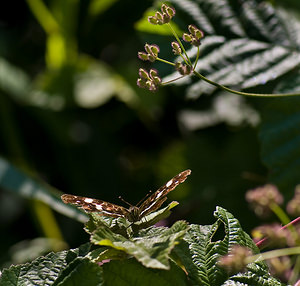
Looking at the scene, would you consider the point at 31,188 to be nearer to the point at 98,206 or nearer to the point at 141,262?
the point at 98,206

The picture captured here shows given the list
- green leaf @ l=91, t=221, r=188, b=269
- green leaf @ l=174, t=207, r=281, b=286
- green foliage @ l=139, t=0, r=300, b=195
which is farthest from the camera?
green foliage @ l=139, t=0, r=300, b=195

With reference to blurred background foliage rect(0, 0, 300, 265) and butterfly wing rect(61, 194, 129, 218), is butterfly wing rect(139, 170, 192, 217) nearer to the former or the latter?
butterfly wing rect(61, 194, 129, 218)

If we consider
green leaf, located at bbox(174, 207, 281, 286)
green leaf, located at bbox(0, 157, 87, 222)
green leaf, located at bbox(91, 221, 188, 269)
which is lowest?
green leaf, located at bbox(174, 207, 281, 286)

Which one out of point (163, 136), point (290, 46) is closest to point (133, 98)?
point (163, 136)

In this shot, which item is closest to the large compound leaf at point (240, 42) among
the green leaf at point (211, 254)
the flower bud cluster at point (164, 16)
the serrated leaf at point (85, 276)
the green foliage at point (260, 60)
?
the green foliage at point (260, 60)

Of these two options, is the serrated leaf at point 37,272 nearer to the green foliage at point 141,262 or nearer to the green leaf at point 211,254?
the green foliage at point 141,262

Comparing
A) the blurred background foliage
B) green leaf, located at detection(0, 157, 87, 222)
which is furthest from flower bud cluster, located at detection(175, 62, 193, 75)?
the blurred background foliage
